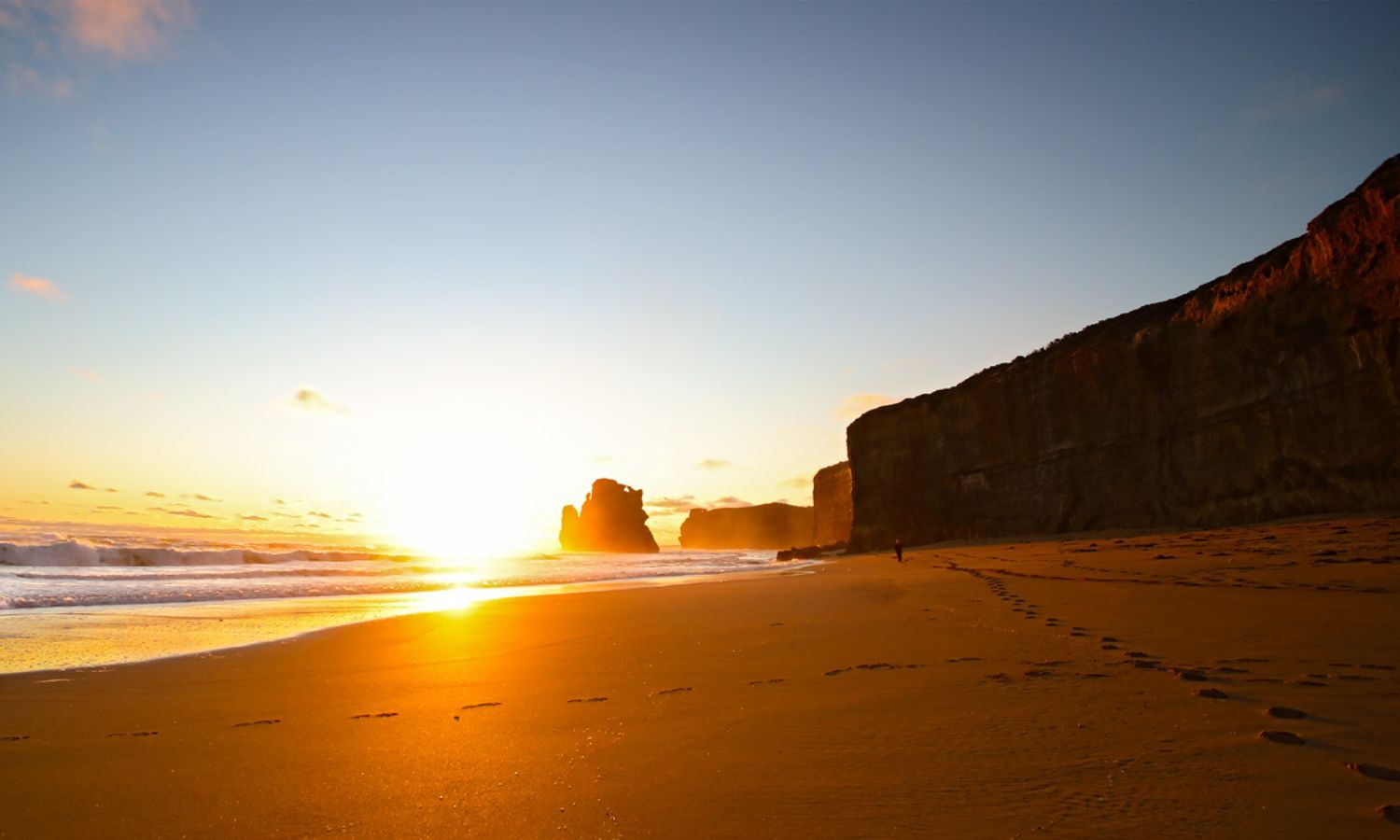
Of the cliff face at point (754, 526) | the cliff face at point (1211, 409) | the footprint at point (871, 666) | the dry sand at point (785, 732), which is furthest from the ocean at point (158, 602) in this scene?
the cliff face at point (754, 526)

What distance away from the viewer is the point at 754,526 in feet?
528

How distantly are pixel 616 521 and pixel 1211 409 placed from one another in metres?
110

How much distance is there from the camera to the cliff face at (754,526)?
15675 centimetres

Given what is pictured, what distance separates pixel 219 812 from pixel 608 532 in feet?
415

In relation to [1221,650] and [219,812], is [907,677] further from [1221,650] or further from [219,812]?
[219,812]

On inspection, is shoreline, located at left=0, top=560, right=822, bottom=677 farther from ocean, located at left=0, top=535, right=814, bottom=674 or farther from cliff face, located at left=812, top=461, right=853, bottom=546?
cliff face, located at left=812, top=461, right=853, bottom=546

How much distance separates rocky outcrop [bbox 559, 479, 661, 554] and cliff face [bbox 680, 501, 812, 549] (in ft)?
115

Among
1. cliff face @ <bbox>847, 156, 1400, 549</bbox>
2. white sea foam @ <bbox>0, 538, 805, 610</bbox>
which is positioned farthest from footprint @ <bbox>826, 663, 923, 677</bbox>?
cliff face @ <bbox>847, 156, 1400, 549</bbox>

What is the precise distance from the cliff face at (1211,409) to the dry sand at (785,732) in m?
13.9

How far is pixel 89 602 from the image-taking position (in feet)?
54.0

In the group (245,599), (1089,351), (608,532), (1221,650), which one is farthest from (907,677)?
(608,532)

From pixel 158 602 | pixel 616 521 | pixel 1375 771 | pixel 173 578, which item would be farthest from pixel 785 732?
pixel 616 521

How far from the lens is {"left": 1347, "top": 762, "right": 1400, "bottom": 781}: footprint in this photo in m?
2.57

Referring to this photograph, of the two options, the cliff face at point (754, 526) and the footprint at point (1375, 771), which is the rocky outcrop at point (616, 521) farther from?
the footprint at point (1375, 771)
